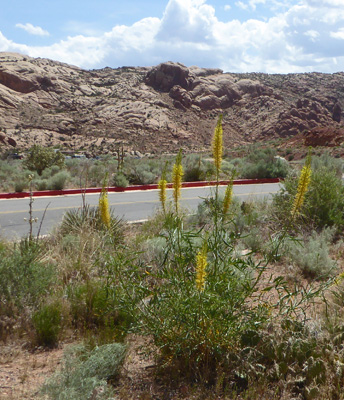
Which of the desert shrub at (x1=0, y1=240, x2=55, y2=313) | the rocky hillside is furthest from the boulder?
the desert shrub at (x1=0, y1=240, x2=55, y2=313)

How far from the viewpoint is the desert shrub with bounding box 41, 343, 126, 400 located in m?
2.93

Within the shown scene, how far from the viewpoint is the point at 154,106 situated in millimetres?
74000

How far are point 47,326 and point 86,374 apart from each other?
1171mm

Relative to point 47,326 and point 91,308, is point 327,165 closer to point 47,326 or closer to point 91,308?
point 91,308

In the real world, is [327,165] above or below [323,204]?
above

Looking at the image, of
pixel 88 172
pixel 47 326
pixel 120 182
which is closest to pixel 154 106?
pixel 120 182

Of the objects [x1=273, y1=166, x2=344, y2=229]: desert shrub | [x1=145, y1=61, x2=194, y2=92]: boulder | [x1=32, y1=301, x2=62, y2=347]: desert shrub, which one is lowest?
[x1=32, y1=301, x2=62, y2=347]: desert shrub

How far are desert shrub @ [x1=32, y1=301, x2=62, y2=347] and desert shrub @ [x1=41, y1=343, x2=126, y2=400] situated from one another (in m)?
0.64

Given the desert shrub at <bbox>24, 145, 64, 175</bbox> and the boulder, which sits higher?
the boulder

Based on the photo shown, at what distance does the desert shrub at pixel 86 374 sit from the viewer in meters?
2.93

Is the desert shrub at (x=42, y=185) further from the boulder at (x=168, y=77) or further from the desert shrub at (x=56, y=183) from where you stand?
the boulder at (x=168, y=77)

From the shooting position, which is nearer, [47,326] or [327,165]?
[47,326]

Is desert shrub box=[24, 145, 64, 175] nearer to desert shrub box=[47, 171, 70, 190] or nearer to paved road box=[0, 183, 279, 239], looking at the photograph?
desert shrub box=[47, 171, 70, 190]

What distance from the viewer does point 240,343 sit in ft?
11.9
